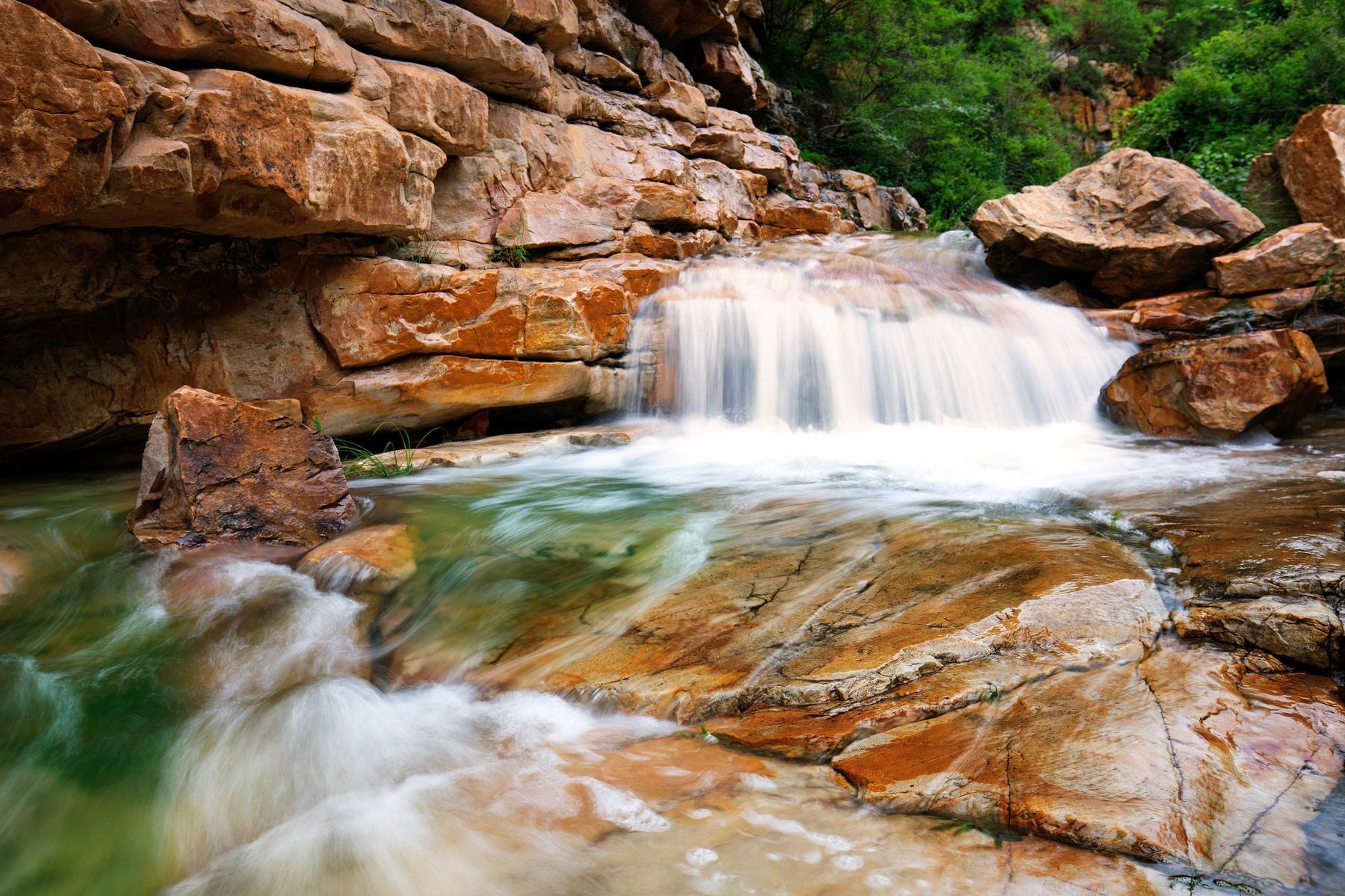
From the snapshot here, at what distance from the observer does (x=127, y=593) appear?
3693 millimetres

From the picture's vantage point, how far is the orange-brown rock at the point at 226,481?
13.5 ft

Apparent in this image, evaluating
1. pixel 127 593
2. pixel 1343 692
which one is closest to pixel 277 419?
pixel 127 593

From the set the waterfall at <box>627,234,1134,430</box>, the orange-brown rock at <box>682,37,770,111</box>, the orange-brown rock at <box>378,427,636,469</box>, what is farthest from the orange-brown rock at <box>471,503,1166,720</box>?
the orange-brown rock at <box>682,37,770,111</box>

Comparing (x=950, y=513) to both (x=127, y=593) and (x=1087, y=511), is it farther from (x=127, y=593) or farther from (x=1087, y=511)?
(x=127, y=593)

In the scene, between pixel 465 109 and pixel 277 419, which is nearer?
pixel 277 419

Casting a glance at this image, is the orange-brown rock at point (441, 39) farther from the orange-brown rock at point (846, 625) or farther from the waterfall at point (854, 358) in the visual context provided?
the orange-brown rock at point (846, 625)

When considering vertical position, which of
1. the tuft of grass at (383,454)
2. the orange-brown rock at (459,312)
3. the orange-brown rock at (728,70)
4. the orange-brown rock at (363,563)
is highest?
the orange-brown rock at (728,70)

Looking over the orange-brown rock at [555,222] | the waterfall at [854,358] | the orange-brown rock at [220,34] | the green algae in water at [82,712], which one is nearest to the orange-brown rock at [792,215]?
the orange-brown rock at [555,222]

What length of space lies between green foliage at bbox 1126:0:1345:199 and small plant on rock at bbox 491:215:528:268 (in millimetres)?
9554

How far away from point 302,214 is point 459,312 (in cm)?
147

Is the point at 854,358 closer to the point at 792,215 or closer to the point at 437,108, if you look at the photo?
the point at 437,108

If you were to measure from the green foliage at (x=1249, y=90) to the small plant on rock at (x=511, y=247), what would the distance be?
9554 mm

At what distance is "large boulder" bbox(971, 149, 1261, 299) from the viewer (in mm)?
7695

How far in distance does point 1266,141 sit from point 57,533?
1464 centimetres
